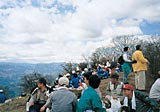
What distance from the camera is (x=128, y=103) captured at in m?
6.00

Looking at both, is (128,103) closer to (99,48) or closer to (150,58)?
(150,58)

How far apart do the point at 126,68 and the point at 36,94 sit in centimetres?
463

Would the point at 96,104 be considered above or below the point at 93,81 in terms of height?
below

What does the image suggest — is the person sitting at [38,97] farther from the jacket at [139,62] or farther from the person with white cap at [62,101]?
the jacket at [139,62]

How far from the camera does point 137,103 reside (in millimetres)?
6035

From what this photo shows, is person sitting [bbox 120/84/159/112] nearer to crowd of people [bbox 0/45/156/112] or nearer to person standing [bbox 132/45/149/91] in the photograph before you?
Answer: crowd of people [bbox 0/45/156/112]

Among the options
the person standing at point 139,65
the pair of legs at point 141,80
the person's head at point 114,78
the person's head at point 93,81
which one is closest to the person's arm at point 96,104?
the person's head at point 93,81

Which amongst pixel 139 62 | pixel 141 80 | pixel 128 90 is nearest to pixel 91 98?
pixel 128 90

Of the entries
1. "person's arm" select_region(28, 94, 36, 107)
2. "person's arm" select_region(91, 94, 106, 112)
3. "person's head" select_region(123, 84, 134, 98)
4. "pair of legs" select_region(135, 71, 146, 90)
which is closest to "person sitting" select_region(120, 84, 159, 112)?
"person's head" select_region(123, 84, 134, 98)

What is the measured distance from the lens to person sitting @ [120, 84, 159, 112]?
5.93 meters

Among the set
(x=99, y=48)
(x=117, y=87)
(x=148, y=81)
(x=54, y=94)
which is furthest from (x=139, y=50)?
(x=99, y=48)

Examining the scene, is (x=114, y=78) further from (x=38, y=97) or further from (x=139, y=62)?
(x=139, y=62)

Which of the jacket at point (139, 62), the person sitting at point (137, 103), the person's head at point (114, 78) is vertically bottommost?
the person sitting at point (137, 103)

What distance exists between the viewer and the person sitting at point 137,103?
5.93 m
